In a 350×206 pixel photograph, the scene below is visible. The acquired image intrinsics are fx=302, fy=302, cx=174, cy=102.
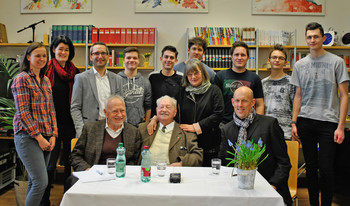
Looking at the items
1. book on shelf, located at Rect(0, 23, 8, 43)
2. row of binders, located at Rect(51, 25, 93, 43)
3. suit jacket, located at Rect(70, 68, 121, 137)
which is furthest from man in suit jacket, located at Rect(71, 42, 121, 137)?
book on shelf, located at Rect(0, 23, 8, 43)

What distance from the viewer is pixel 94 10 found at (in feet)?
17.1

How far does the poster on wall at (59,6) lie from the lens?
5.20m

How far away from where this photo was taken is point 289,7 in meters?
5.08

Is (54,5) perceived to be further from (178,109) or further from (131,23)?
(178,109)

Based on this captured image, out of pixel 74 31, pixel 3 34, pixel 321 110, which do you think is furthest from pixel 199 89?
pixel 3 34

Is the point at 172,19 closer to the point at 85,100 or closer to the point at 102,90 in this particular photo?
the point at 102,90

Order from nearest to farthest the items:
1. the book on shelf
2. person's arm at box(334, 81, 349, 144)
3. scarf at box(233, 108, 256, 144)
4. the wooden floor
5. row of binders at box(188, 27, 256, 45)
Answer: scarf at box(233, 108, 256, 144) < person's arm at box(334, 81, 349, 144) < the wooden floor < row of binders at box(188, 27, 256, 45) < the book on shelf

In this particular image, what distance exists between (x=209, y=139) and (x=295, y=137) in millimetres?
920

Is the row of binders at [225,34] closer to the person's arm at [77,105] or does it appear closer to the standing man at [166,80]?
the standing man at [166,80]

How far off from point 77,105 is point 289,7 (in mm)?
3963

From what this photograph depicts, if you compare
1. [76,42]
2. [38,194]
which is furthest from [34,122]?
[76,42]

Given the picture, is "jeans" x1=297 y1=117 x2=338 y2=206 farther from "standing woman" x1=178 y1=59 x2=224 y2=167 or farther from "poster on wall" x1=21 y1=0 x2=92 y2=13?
"poster on wall" x1=21 y1=0 x2=92 y2=13

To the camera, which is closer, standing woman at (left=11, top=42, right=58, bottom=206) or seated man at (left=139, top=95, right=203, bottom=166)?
standing woman at (left=11, top=42, right=58, bottom=206)

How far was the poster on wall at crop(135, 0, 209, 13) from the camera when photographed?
202 inches
